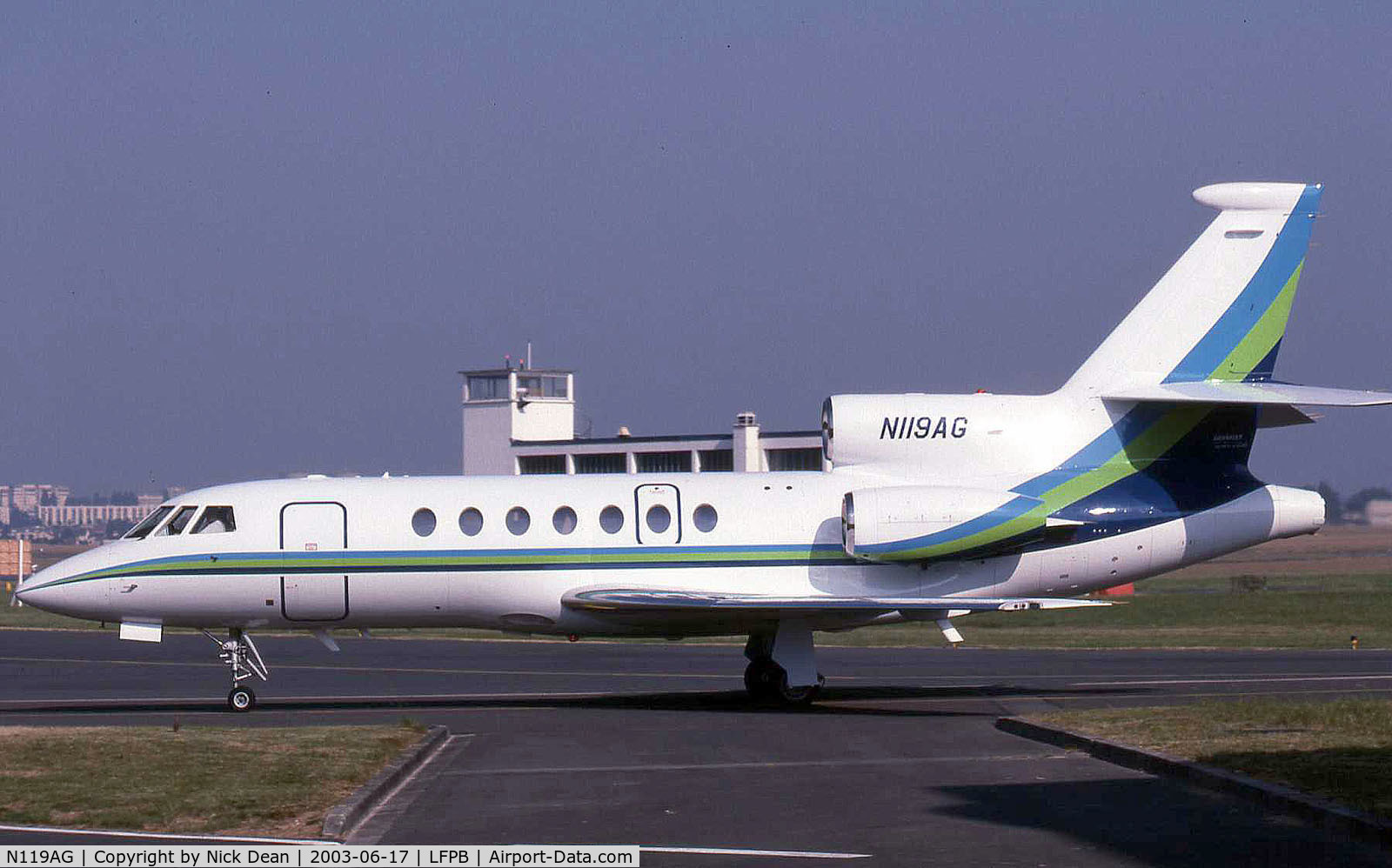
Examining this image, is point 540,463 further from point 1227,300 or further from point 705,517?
point 1227,300

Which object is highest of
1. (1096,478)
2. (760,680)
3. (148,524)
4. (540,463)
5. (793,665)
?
(540,463)

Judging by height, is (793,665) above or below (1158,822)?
above

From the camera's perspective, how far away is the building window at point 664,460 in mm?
66500

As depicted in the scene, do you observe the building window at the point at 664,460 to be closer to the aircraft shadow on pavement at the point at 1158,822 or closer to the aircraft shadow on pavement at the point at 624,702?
the aircraft shadow on pavement at the point at 624,702

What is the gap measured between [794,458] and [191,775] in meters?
51.4

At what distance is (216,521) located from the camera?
2300cm

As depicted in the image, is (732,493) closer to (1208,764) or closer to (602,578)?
(602,578)

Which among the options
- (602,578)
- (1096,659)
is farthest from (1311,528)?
(602,578)

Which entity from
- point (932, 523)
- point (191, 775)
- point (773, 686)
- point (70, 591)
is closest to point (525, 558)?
point (773, 686)

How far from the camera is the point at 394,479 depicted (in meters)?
23.4

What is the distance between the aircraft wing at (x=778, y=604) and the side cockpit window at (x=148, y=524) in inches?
233

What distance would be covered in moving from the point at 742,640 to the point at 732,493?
17233 millimetres

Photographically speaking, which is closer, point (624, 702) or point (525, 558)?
point (525, 558)

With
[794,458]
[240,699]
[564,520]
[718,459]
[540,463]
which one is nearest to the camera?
[240,699]
